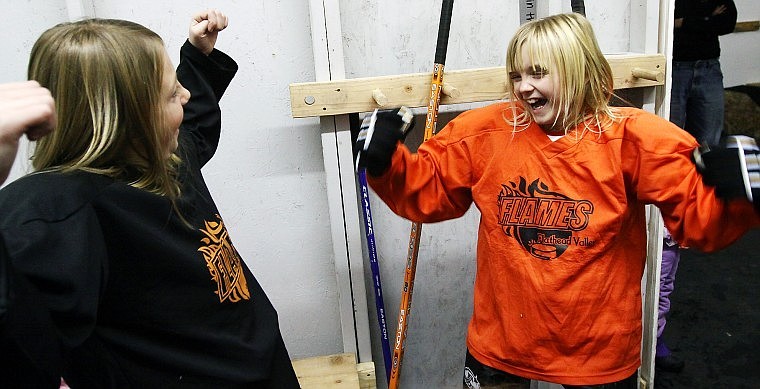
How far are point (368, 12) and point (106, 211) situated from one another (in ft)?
3.60

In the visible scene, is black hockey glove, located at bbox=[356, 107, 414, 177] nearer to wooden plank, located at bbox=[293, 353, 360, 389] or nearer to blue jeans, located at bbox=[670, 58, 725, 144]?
wooden plank, located at bbox=[293, 353, 360, 389]

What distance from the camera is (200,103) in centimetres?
133

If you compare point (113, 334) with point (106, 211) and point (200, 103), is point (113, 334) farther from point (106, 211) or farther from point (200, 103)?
point (200, 103)

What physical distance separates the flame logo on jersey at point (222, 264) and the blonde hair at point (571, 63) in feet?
2.23

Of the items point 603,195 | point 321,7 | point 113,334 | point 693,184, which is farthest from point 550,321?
point 321,7

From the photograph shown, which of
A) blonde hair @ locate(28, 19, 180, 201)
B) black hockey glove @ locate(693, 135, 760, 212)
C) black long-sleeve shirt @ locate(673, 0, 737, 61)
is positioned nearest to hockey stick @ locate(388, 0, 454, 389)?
black hockey glove @ locate(693, 135, 760, 212)

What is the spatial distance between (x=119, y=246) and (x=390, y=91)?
942 millimetres

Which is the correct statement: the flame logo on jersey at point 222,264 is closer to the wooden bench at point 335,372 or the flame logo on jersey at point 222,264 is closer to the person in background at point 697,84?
the wooden bench at point 335,372

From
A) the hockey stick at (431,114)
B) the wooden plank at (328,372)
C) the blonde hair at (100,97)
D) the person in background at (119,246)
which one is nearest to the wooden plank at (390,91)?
the hockey stick at (431,114)

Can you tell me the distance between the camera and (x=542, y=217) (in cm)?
127

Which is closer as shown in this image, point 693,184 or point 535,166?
point 693,184

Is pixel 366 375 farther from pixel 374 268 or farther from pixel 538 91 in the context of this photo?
pixel 538 91

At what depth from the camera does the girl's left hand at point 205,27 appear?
1283mm

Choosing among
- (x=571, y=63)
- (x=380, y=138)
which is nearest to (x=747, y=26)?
(x=571, y=63)
